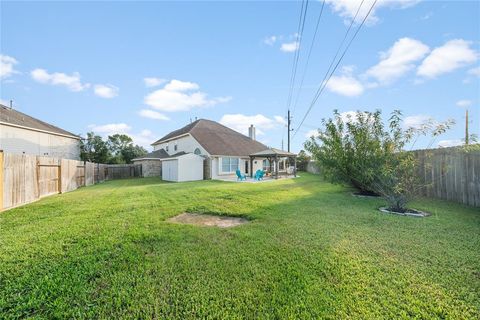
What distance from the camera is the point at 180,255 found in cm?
349

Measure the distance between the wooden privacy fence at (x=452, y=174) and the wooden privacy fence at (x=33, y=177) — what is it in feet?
45.1

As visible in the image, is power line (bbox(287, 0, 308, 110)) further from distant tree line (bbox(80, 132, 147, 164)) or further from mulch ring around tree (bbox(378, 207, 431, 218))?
distant tree line (bbox(80, 132, 147, 164))

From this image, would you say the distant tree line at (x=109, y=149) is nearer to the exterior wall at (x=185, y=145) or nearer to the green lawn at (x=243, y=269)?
the exterior wall at (x=185, y=145)

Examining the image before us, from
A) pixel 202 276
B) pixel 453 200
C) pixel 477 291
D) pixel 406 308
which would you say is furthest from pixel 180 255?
pixel 453 200

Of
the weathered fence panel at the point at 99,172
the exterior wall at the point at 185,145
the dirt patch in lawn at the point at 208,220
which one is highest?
the exterior wall at the point at 185,145

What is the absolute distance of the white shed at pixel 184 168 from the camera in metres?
18.3

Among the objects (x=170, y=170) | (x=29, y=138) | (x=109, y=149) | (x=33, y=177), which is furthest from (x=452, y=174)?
(x=109, y=149)

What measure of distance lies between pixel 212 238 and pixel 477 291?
3.91 metres

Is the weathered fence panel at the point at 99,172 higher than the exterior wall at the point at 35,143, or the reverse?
the exterior wall at the point at 35,143

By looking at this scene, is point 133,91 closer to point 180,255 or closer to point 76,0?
point 76,0

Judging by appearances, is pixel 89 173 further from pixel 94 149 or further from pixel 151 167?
pixel 94 149

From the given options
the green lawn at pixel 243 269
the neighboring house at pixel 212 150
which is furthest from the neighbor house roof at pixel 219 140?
Answer: the green lawn at pixel 243 269

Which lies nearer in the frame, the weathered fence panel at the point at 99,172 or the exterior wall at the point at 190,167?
the exterior wall at the point at 190,167

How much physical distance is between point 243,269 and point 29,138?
27.5m
